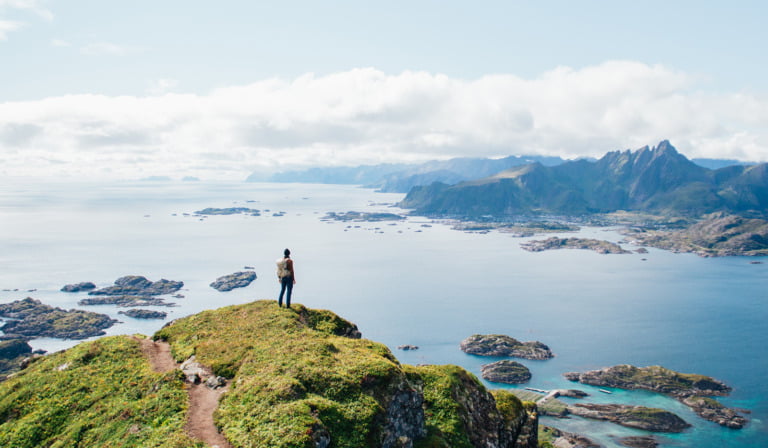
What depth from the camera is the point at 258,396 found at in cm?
2384

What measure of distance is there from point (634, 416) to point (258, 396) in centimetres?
12418

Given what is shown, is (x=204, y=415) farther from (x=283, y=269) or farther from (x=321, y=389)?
(x=283, y=269)

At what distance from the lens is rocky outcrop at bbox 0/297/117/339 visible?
6565 inches

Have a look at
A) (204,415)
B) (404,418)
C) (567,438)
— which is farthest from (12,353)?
(404,418)

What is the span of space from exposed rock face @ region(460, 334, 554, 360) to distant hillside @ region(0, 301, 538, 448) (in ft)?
420

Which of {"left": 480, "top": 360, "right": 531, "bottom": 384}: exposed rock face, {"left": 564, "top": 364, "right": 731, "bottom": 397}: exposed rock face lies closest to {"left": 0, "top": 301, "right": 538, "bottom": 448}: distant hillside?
{"left": 480, "top": 360, "right": 531, "bottom": 384}: exposed rock face

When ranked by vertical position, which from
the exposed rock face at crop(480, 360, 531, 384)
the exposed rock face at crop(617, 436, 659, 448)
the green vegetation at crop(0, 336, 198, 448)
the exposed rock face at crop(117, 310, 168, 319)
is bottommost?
the exposed rock face at crop(617, 436, 659, 448)

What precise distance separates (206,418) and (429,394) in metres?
15.0

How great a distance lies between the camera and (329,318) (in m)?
39.2

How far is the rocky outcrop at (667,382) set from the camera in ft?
408

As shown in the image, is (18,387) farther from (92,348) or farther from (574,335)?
(574,335)

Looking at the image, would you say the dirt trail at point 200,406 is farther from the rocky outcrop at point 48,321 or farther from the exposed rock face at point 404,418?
the rocky outcrop at point 48,321

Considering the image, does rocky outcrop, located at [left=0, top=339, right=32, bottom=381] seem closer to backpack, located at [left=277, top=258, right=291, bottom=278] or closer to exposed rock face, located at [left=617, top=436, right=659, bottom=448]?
backpack, located at [left=277, top=258, right=291, bottom=278]

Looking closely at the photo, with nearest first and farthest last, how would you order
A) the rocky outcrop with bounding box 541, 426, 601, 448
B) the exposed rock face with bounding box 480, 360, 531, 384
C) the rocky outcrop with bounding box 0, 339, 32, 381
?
1. the rocky outcrop with bounding box 541, 426, 601, 448
2. the rocky outcrop with bounding box 0, 339, 32, 381
3. the exposed rock face with bounding box 480, 360, 531, 384
